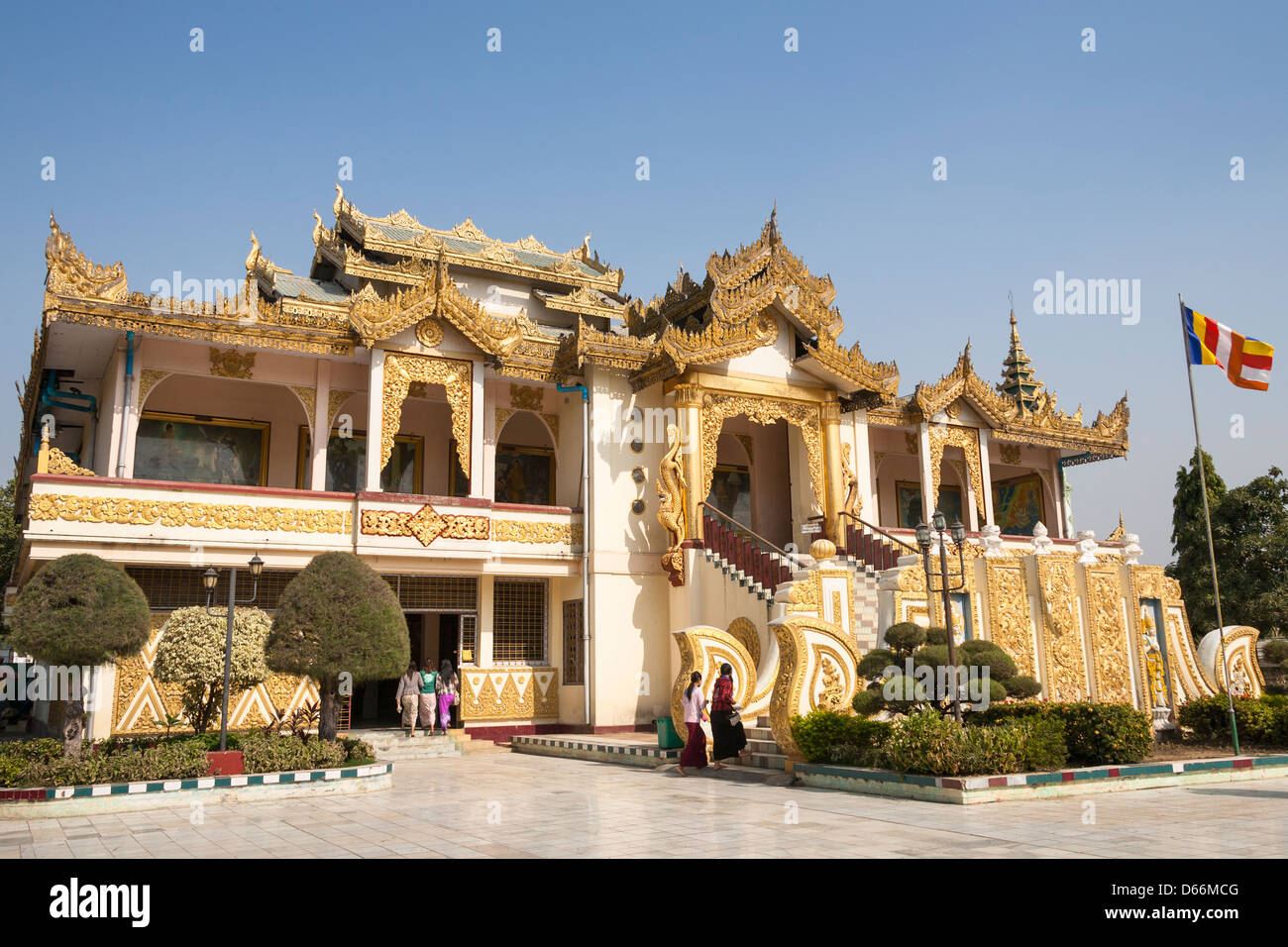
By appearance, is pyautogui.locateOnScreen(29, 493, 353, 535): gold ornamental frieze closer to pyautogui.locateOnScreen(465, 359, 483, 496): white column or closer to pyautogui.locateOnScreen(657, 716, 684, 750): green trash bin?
pyautogui.locateOnScreen(465, 359, 483, 496): white column

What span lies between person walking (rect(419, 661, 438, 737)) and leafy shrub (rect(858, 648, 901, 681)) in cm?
789

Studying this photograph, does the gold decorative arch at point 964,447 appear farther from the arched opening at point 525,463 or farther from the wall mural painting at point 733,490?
the arched opening at point 525,463

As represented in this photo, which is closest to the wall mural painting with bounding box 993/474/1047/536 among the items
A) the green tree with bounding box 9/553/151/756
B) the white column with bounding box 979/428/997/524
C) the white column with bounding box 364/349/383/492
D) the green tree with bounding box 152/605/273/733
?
the white column with bounding box 979/428/997/524

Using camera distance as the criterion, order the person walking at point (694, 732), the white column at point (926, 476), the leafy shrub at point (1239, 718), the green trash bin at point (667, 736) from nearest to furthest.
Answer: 1. the person walking at point (694, 732)
2. the leafy shrub at point (1239, 718)
3. the green trash bin at point (667, 736)
4. the white column at point (926, 476)

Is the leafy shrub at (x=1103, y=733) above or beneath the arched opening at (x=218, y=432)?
beneath

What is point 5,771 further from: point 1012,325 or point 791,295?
point 1012,325

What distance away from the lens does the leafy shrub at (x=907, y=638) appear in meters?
11.2

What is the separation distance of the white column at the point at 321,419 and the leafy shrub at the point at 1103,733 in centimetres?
1136

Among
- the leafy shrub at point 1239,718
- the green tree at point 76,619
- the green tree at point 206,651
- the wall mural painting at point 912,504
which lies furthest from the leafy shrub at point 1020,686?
the wall mural painting at point 912,504

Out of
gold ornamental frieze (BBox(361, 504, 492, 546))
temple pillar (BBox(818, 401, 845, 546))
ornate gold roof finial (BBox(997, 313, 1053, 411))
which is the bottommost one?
gold ornamental frieze (BBox(361, 504, 492, 546))

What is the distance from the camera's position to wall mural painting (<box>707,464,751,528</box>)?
21.4 meters

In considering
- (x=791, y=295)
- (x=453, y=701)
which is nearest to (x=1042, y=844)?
(x=453, y=701)

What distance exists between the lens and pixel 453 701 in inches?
678
